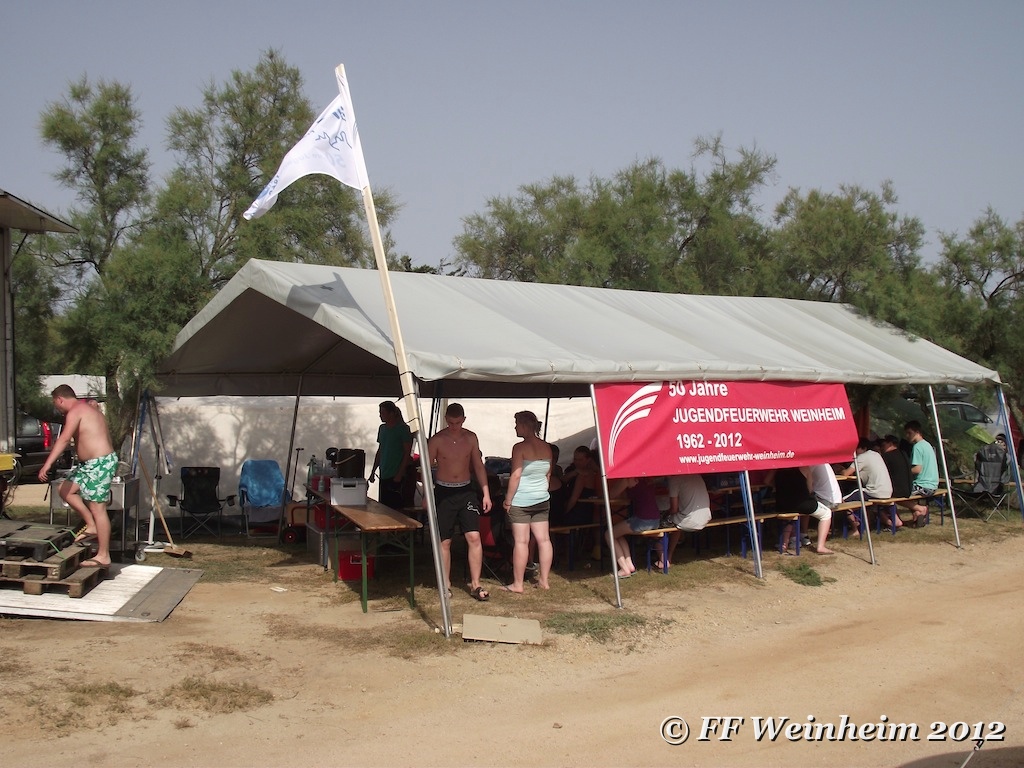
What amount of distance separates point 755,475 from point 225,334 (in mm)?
6036

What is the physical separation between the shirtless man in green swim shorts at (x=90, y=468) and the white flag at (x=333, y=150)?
7.26ft

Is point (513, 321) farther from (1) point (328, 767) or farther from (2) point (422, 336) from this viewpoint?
(1) point (328, 767)

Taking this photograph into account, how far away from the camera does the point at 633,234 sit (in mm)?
19781

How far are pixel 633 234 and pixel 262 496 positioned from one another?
35.5ft

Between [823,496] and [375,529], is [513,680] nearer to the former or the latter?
[375,529]

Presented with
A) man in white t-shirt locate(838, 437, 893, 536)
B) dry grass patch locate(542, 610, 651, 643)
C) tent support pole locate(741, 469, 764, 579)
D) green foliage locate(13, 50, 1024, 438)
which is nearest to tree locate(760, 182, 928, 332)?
green foliage locate(13, 50, 1024, 438)

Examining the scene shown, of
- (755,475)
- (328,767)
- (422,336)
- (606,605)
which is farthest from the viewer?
(755,475)

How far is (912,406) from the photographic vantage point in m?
15.4

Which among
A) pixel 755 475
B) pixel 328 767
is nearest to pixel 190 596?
pixel 328 767

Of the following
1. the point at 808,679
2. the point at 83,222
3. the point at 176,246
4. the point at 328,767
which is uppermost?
the point at 83,222

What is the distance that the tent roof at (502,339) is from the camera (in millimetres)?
7078

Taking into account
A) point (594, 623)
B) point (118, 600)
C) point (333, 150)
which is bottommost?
point (594, 623)

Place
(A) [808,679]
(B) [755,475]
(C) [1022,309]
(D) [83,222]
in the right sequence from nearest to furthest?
(A) [808,679] < (B) [755,475] < (D) [83,222] < (C) [1022,309]

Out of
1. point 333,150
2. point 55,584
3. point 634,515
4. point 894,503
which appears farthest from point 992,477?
point 55,584
